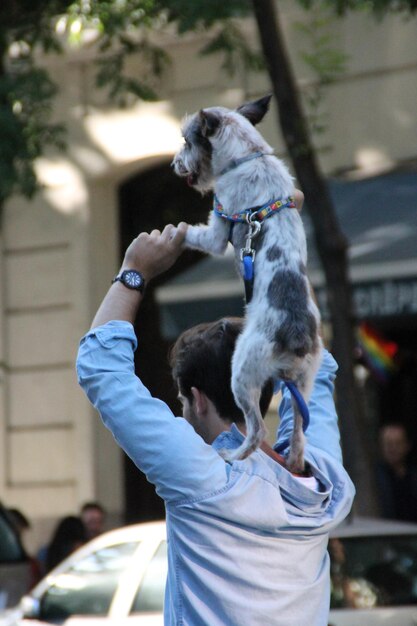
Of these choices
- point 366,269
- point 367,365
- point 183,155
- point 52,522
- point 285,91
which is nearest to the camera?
point 183,155

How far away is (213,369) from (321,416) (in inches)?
12.7

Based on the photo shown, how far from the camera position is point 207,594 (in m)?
2.42

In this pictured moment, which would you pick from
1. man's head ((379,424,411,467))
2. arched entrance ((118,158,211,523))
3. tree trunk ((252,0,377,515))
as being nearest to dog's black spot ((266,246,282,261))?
tree trunk ((252,0,377,515))

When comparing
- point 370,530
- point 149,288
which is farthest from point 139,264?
point 149,288

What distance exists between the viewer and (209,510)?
240 centimetres

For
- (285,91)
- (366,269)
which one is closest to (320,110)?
(366,269)

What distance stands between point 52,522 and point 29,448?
35.9 inches

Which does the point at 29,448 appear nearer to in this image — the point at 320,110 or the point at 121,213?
the point at 121,213

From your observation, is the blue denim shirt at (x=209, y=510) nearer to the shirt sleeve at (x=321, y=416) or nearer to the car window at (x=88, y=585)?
the shirt sleeve at (x=321, y=416)

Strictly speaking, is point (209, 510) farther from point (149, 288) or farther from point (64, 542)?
point (149, 288)

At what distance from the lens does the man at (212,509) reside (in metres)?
2.40

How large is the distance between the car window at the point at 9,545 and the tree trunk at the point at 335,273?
2291mm

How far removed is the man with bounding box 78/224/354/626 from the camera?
240cm

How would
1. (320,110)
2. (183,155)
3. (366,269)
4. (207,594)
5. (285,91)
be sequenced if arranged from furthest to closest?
1. (320,110)
2. (366,269)
3. (285,91)
4. (183,155)
5. (207,594)
